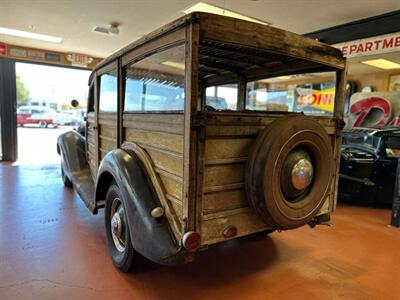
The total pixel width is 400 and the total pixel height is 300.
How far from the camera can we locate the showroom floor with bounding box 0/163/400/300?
2004 millimetres

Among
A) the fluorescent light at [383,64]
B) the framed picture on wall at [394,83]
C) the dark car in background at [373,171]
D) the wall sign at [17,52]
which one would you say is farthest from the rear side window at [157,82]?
the framed picture on wall at [394,83]

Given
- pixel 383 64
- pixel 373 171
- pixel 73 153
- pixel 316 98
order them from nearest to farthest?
pixel 73 153, pixel 373 171, pixel 383 64, pixel 316 98

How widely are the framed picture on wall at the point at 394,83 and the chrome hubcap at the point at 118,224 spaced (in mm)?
7994

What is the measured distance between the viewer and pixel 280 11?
4016 mm

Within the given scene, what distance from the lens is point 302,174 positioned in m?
1.83

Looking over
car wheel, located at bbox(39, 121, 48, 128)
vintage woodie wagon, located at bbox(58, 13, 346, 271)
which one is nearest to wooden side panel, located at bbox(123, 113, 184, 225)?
vintage woodie wagon, located at bbox(58, 13, 346, 271)

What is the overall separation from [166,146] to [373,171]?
12.8ft

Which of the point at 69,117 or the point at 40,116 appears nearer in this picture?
the point at 40,116

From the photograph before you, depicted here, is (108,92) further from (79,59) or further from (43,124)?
(43,124)

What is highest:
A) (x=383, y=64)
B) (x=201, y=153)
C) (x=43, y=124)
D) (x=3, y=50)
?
(x=383, y=64)

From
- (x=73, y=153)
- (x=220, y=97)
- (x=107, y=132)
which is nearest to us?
(x=107, y=132)

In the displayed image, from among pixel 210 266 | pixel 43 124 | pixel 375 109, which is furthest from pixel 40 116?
pixel 375 109

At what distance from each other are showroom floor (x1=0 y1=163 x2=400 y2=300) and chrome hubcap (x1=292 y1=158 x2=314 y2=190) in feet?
2.72

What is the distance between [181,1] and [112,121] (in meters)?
2.18
